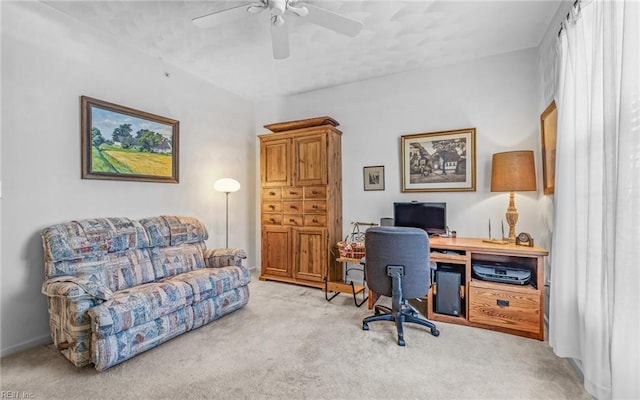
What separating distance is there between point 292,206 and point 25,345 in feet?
9.14

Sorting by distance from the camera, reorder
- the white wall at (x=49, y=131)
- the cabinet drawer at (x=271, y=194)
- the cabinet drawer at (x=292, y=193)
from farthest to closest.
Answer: the cabinet drawer at (x=271, y=194), the cabinet drawer at (x=292, y=193), the white wall at (x=49, y=131)

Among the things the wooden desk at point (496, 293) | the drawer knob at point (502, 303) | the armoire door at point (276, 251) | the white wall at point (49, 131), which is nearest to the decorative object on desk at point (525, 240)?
the wooden desk at point (496, 293)

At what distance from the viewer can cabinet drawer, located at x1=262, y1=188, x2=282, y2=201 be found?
4.04 meters

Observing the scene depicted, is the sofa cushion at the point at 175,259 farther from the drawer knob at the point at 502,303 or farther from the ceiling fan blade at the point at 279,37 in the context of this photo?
the drawer knob at the point at 502,303

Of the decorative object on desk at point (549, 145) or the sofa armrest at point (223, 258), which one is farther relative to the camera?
the sofa armrest at point (223, 258)

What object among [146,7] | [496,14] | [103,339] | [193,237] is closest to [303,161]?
[193,237]

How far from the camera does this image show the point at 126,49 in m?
2.98

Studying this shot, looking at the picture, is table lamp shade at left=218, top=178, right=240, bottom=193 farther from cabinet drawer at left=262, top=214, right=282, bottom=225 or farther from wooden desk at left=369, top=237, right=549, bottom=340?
wooden desk at left=369, top=237, right=549, bottom=340

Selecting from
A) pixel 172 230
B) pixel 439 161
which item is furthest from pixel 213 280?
pixel 439 161

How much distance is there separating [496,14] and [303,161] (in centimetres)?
249

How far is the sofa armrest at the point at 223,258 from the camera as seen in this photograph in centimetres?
311

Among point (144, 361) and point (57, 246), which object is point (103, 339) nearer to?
point (144, 361)

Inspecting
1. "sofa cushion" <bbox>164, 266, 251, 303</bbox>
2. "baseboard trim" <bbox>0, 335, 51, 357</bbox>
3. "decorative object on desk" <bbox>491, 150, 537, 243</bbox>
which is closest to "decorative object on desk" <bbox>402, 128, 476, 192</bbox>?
"decorative object on desk" <bbox>491, 150, 537, 243</bbox>

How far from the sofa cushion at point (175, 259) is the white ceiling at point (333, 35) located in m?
2.15
